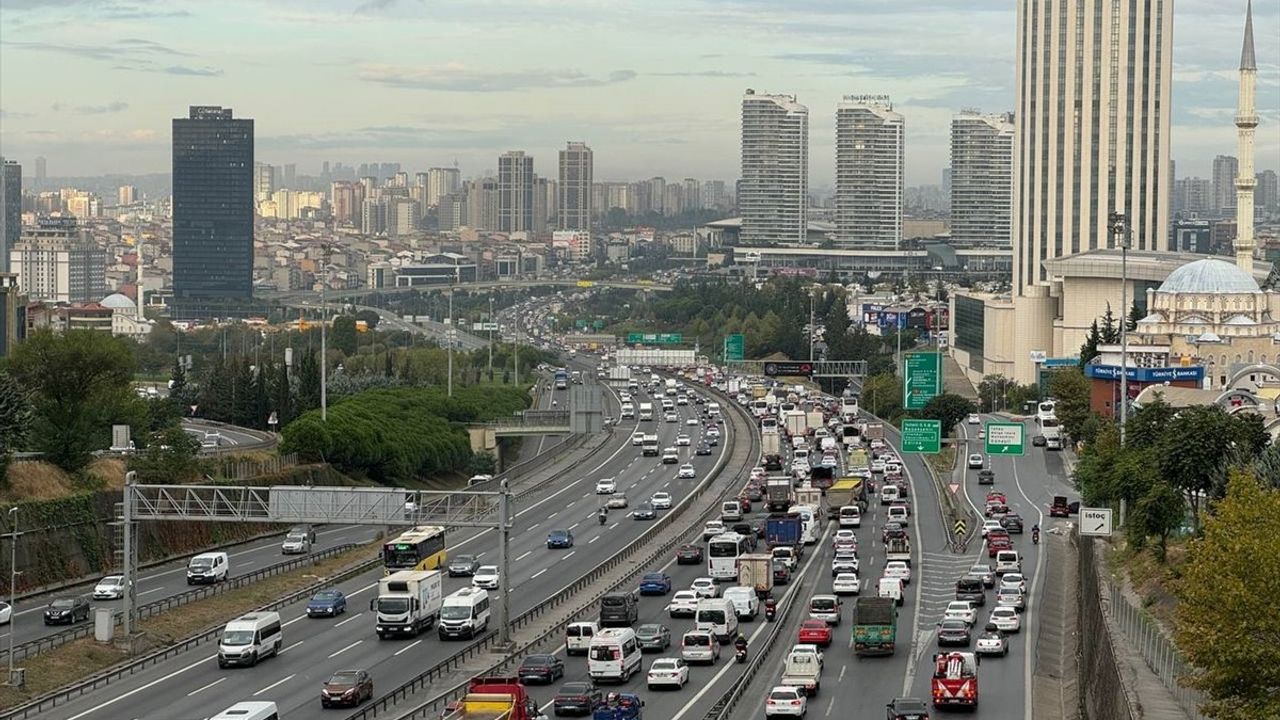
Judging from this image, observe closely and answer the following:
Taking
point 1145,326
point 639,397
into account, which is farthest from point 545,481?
point 639,397

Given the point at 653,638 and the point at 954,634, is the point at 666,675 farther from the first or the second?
the point at 954,634

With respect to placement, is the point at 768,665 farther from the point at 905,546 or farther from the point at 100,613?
the point at 905,546

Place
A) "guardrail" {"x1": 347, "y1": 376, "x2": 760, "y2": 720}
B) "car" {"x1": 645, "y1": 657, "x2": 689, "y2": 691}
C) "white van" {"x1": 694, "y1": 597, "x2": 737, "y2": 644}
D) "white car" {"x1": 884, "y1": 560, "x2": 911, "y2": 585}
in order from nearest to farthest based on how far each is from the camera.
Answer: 1. "guardrail" {"x1": 347, "y1": 376, "x2": 760, "y2": 720}
2. "car" {"x1": 645, "y1": 657, "x2": 689, "y2": 691}
3. "white van" {"x1": 694, "y1": 597, "x2": 737, "y2": 644}
4. "white car" {"x1": 884, "y1": 560, "x2": 911, "y2": 585}

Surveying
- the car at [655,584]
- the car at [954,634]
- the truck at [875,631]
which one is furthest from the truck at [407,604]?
the car at [954,634]

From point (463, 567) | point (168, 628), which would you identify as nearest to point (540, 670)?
point (168, 628)

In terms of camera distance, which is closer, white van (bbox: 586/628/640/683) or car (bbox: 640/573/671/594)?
white van (bbox: 586/628/640/683)

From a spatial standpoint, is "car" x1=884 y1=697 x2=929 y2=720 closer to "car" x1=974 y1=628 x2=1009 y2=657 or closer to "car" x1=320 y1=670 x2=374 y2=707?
"car" x1=974 y1=628 x2=1009 y2=657

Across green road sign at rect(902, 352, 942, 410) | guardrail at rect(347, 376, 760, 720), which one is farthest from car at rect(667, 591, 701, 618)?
green road sign at rect(902, 352, 942, 410)

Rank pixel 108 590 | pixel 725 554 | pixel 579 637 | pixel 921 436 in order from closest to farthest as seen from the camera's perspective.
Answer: pixel 579 637
pixel 108 590
pixel 725 554
pixel 921 436
